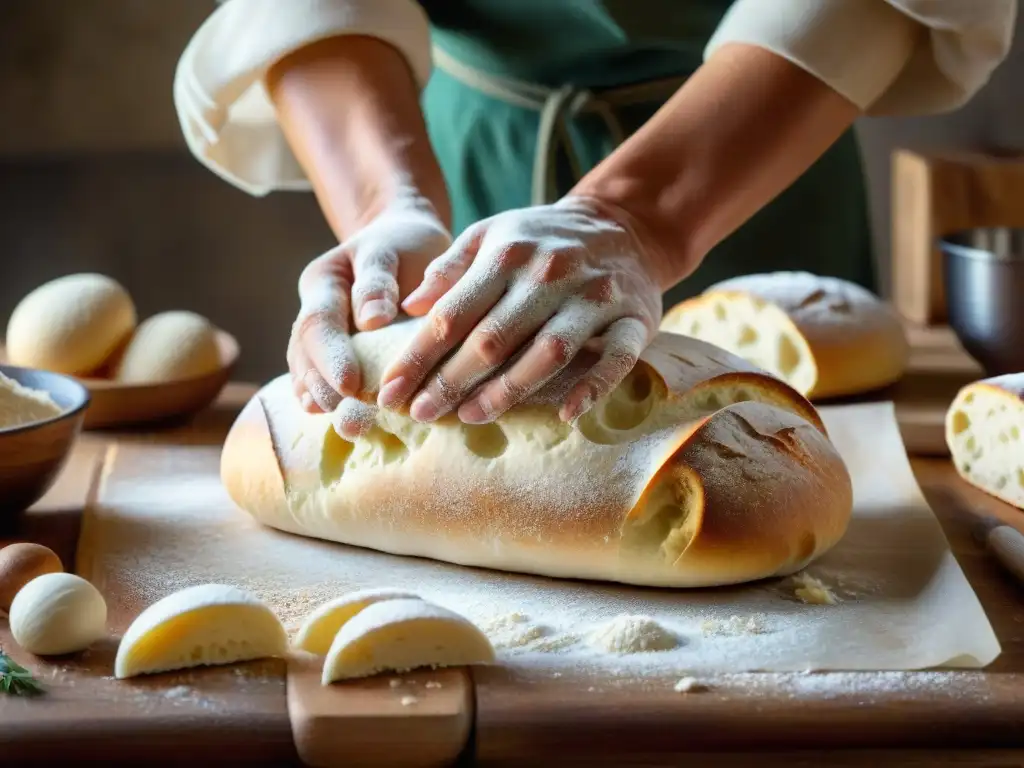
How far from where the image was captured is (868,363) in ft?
6.07

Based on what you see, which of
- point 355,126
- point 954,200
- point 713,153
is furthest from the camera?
point 954,200

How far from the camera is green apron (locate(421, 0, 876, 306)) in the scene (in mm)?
1902

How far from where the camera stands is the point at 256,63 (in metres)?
1.75

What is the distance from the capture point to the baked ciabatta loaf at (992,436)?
1.47 meters

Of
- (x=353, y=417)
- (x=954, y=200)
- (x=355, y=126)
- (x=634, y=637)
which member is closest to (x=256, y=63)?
(x=355, y=126)

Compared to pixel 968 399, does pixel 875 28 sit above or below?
above

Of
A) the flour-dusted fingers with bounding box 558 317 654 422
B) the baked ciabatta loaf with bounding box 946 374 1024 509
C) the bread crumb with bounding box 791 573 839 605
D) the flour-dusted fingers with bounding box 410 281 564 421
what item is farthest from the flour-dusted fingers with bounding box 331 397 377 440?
the baked ciabatta loaf with bounding box 946 374 1024 509

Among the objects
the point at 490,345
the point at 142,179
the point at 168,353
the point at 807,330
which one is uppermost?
the point at 490,345

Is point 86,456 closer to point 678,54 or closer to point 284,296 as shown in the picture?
point 678,54

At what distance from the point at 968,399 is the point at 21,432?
3.61 feet

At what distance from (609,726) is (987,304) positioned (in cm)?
112

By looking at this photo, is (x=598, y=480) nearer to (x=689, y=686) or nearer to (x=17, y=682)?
(x=689, y=686)

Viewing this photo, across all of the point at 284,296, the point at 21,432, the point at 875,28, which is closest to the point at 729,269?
the point at 875,28

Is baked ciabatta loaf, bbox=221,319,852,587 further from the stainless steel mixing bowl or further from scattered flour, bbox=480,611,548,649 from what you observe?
the stainless steel mixing bowl
